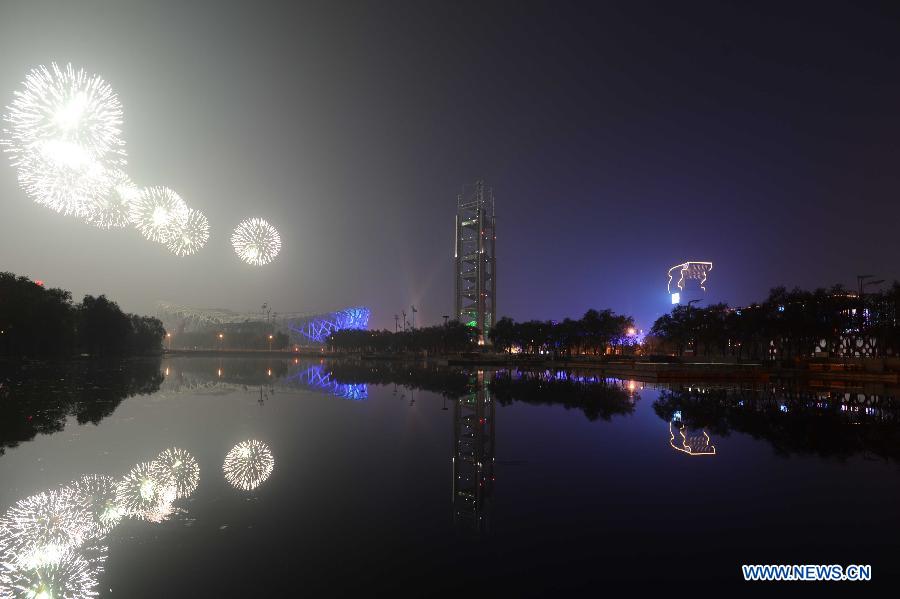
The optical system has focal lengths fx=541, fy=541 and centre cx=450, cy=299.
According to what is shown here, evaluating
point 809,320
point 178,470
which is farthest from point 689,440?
point 809,320

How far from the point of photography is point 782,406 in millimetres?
22969

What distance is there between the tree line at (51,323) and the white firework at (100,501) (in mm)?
61281

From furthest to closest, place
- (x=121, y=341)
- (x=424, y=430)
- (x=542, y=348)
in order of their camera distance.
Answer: (x=542, y=348)
(x=121, y=341)
(x=424, y=430)

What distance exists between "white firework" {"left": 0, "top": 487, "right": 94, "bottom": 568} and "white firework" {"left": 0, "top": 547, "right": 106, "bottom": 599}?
0.44ft

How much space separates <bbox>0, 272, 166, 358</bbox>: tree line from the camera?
192ft

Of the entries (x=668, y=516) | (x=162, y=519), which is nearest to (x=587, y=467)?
(x=668, y=516)

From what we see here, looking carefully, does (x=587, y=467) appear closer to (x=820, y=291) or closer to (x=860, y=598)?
(x=860, y=598)

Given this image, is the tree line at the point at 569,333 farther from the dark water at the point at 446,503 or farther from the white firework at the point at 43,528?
the white firework at the point at 43,528

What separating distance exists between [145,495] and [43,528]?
159 cm

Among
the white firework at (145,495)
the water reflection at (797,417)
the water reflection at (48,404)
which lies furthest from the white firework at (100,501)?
the water reflection at (797,417)

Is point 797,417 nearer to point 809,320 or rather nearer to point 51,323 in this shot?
point 809,320

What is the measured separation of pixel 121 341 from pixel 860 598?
97.8 metres

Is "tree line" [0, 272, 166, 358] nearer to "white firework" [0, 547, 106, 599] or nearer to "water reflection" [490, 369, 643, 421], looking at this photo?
"water reflection" [490, 369, 643, 421]

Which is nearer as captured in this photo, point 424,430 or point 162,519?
point 162,519
